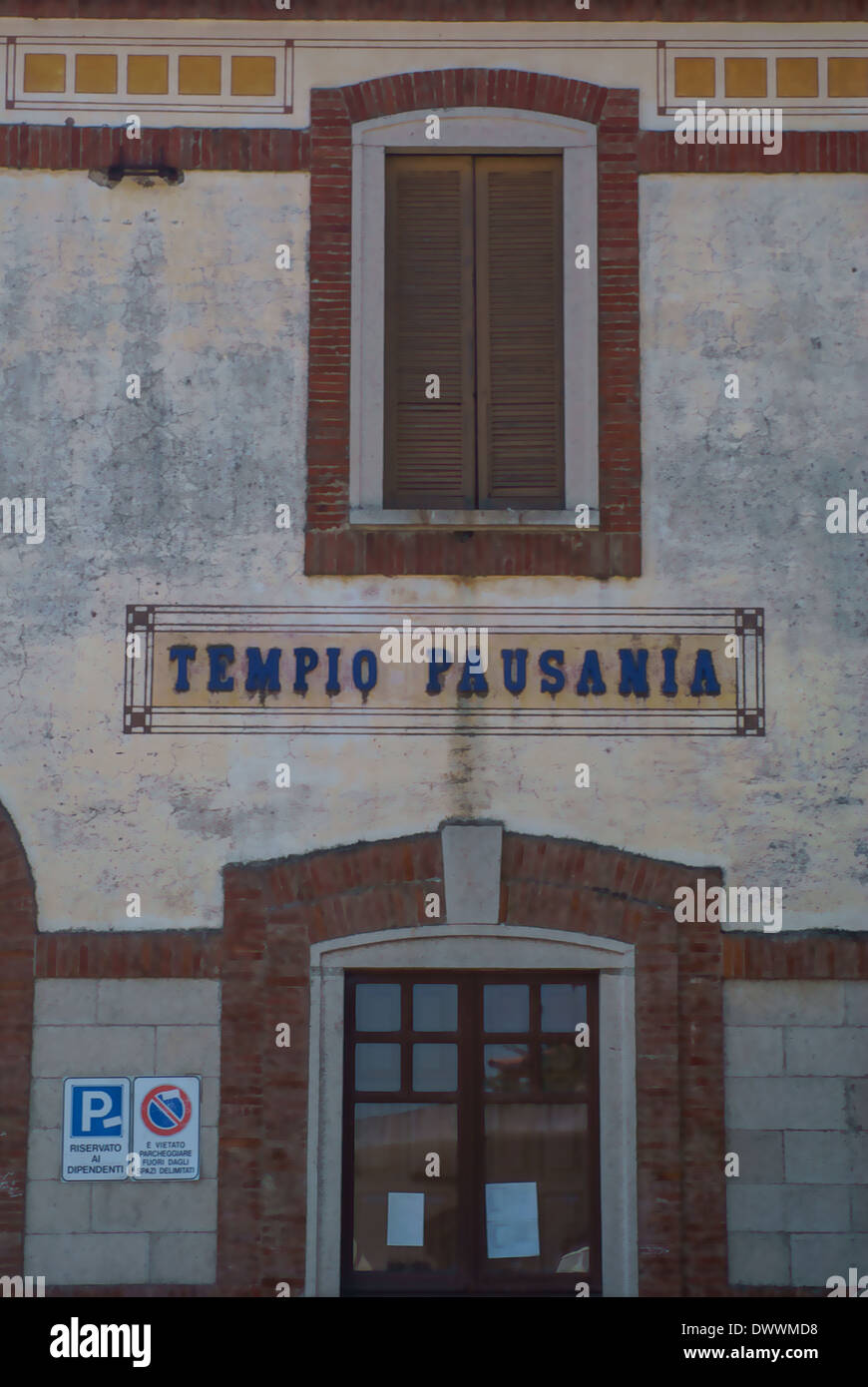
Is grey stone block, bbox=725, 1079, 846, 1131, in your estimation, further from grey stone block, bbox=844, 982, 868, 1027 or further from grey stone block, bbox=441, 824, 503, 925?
grey stone block, bbox=441, 824, 503, 925

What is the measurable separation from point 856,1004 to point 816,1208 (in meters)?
1.17

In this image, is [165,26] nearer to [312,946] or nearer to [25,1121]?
[312,946]

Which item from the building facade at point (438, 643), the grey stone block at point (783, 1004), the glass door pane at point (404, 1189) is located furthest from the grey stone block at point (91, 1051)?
the grey stone block at point (783, 1004)

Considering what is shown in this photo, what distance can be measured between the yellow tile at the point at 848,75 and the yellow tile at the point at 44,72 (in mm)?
4720

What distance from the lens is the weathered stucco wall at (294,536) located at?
33.7 ft

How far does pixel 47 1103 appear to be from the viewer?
1003cm

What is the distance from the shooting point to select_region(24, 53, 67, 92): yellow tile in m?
10.8

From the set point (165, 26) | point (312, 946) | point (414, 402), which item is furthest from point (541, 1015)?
point (165, 26)

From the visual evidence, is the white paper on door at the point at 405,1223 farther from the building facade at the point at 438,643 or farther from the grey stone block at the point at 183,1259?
the grey stone block at the point at 183,1259

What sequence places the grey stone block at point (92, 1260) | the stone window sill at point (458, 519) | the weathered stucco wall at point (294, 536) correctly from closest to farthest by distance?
the grey stone block at point (92, 1260) < the weathered stucco wall at point (294, 536) < the stone window sill at point (458, 519)

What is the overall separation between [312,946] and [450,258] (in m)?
4.27

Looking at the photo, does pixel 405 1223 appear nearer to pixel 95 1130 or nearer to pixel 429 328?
pixel 95 1130

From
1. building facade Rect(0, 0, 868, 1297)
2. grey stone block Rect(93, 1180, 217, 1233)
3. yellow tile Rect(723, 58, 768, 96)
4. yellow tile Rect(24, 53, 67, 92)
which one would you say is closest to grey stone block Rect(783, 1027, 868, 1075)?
building facade Rect(0, 0, 868, 1297)

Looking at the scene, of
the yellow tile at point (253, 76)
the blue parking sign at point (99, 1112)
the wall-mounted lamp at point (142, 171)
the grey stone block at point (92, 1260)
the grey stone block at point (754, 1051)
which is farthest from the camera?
the yellow tile at point (253, 76)
